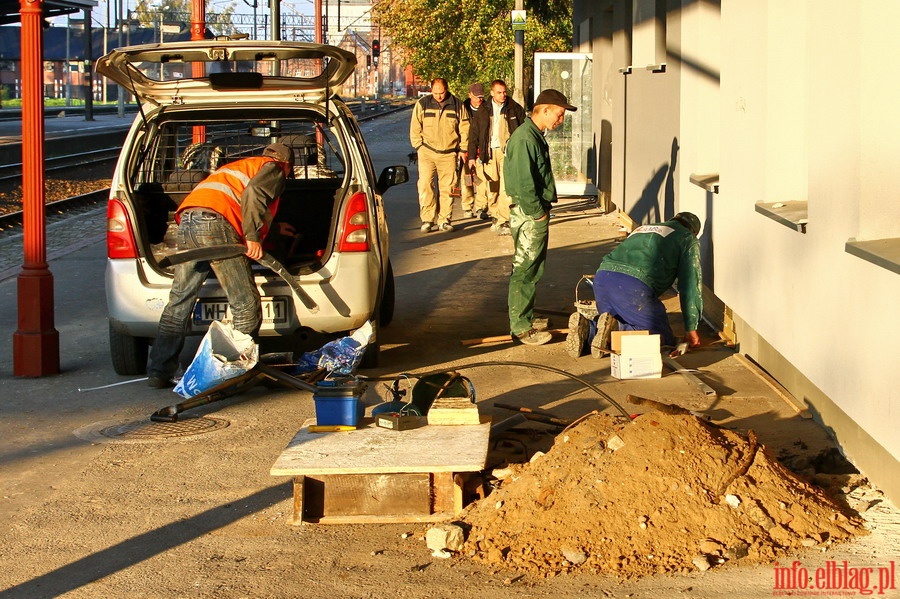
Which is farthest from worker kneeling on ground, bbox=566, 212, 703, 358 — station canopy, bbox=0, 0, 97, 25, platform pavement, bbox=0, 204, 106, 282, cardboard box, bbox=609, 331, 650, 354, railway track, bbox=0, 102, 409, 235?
station canopy, bbox=0, 0, 97, 25

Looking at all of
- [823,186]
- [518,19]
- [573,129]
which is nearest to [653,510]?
[823,186]

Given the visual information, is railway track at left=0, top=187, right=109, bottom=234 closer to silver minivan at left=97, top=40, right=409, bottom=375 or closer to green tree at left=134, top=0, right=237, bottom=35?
silver minivan at left=97, top=40, right=409, bottom=375

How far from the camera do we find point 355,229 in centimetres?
Answer: 767

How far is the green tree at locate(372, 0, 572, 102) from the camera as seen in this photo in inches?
1139

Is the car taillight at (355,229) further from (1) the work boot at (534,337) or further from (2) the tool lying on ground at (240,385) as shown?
(1) the work boot at (534,337)

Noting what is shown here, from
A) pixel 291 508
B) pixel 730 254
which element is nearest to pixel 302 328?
pixel 291 508

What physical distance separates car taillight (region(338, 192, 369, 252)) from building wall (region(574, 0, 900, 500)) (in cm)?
248

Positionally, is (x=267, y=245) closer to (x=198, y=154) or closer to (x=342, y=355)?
(x=342, y=355)

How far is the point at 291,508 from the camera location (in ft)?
17.8

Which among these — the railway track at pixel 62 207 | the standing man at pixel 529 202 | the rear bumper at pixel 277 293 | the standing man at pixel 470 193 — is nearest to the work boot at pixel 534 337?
the standing man at pixel 529 202

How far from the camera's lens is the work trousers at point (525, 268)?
8.93 m

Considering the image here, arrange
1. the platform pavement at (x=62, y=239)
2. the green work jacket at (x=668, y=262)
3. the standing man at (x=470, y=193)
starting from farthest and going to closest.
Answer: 1. the standing man at (x=470, y=193)
2. the platform pavement at (x=62, y=239)
3. the green work jacket at (x=668, y=262)

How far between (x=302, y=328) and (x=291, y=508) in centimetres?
237

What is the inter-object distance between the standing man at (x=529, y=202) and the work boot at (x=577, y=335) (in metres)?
0.45
